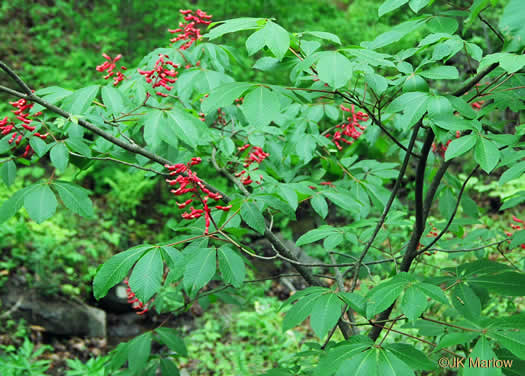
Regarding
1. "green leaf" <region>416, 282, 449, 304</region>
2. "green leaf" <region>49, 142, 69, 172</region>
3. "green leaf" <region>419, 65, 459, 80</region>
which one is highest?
"green leaf" <region>419, 65, 459, 80</region>

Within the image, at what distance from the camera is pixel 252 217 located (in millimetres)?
1249

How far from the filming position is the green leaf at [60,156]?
1.33m

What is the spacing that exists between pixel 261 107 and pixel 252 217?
365 mm

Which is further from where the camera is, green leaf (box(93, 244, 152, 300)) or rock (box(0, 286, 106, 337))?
rock (box(0, 286, 106, 337))

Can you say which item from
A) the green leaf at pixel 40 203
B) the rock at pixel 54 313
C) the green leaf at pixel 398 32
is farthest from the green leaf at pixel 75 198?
the rock at pixel 54 313

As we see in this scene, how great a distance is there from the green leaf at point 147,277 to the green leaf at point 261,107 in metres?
0.48

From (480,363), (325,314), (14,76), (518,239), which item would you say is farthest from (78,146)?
(518,239)

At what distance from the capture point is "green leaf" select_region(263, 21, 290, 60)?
3.10ft

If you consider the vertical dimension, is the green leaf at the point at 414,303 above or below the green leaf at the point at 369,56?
below

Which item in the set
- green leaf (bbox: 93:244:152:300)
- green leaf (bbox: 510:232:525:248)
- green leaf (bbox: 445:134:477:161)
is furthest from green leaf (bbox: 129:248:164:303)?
green leaf (bbox: 510:232:525:248)

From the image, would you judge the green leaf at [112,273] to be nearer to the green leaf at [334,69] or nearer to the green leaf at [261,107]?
the green leaf at [261,107]

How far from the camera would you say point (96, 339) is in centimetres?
429

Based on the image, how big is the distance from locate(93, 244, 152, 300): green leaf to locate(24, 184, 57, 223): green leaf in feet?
0.89

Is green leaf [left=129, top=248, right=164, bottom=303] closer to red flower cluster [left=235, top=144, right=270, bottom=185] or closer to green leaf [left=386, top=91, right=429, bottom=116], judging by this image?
Answer: red flower cluster [left=235, top=144, right=270, bottom=185]
